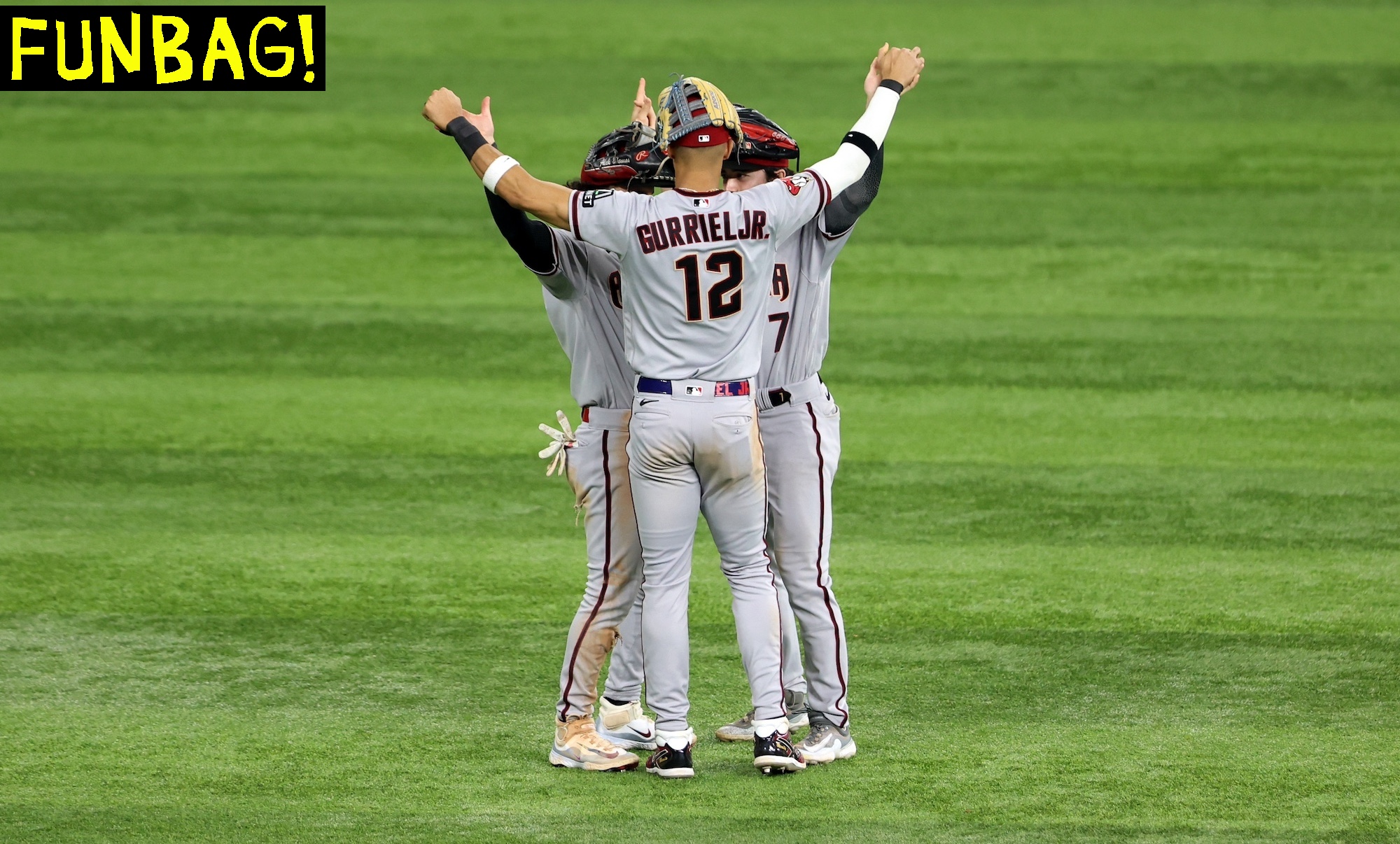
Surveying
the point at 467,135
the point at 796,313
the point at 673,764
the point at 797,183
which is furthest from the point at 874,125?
the point at 673,764

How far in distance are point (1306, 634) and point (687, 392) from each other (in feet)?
8.52

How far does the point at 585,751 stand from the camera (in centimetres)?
454

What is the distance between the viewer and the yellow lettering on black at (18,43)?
12836 mm

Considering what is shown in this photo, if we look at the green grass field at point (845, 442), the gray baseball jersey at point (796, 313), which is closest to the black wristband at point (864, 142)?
the gray baseball jersey at point (796, 313)

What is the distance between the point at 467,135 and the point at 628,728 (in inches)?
66.0

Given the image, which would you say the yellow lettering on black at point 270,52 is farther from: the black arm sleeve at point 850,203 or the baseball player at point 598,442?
the black arm sleeve at point 850,203

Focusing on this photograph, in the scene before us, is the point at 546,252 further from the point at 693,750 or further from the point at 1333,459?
the point at 1333,459

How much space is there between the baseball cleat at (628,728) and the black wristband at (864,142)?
65.1 inches

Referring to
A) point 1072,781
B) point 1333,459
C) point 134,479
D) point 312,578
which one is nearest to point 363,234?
point 134,479

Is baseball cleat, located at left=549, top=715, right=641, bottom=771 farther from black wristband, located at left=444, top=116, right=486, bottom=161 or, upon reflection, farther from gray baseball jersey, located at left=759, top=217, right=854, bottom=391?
black wristband, located at left=444, top=116, right=486, bottom=161

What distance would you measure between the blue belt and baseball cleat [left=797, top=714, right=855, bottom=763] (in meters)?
0.96

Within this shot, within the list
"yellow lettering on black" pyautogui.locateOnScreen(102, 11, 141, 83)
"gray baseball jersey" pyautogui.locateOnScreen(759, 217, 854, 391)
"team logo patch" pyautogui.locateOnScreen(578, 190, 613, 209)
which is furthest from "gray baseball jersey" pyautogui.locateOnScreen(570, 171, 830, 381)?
"yellow lettering on black" pyautogui.locateOnScreen(102, 11, 141, 83)

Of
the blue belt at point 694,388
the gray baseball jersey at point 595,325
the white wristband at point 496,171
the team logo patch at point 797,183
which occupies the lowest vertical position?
the blue belt at point 694,388

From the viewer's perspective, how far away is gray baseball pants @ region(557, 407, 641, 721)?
4.54 metres
